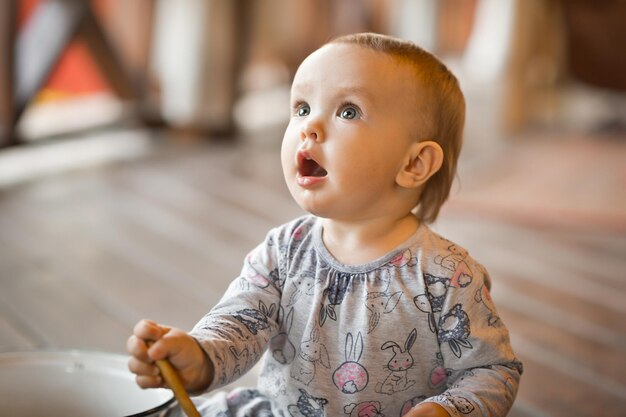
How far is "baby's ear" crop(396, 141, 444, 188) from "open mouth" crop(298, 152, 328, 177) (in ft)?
→ 0.24

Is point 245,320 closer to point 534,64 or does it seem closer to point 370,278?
point 370,278

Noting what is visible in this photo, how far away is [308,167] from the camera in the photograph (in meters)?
0.82

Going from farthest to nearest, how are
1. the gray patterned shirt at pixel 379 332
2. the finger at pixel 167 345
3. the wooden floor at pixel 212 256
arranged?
the wooden floor at pixel 212 256
the gray patterned shirt at pixel 379 332
the finger at pixel 167 345

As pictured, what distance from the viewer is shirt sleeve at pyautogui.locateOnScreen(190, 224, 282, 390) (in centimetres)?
80

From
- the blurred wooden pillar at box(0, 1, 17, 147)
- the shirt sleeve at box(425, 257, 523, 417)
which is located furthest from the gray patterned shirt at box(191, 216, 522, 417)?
the blurred wooden pillar at box(0, 1, 17, 147)

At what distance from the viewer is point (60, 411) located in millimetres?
907

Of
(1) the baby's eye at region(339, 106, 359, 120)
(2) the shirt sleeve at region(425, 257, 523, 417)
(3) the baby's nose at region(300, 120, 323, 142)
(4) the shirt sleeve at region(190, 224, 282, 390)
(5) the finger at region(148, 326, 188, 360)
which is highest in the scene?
(1) the baby's eye at region(339, 106, 359, 120)

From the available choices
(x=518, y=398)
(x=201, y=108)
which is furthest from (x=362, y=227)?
(x=201, y=108)

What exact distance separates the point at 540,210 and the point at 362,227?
1.44m

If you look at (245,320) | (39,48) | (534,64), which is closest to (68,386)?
(245,320)

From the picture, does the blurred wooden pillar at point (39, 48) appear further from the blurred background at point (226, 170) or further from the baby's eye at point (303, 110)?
the baby's eye at point (303, 110)

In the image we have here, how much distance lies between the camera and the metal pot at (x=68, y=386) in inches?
35.1

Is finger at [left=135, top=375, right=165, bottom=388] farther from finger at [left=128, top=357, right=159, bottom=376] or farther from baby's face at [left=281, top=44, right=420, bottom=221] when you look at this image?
baby's face at [left=281, top=44, right=420, bottom=221]

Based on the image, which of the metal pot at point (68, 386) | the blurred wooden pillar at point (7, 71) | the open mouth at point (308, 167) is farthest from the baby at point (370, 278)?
the blurred wooden pillar at point (7, 71)
